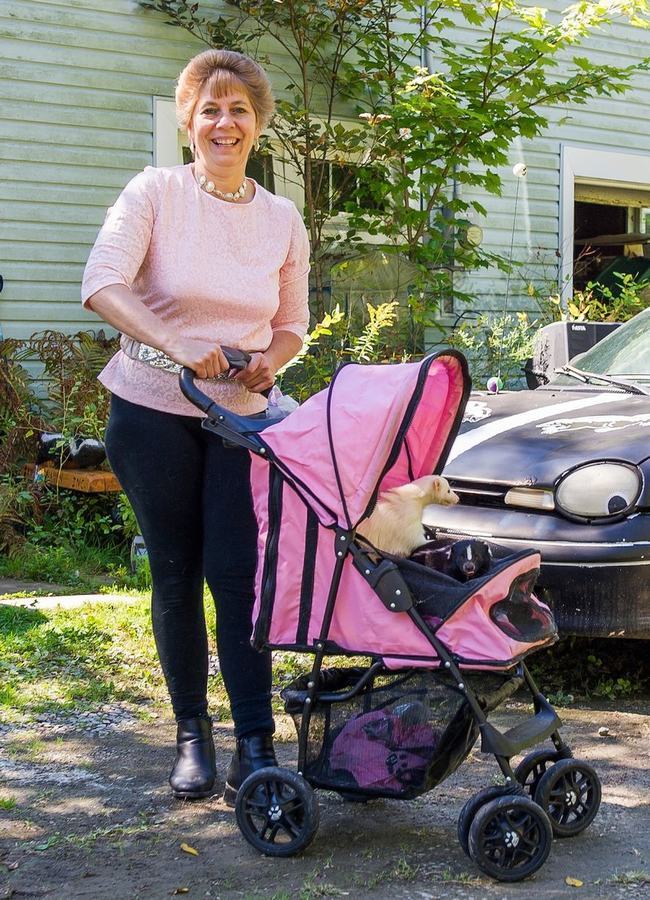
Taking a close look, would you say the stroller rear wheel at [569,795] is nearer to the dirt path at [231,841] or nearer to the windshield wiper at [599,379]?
the dirt path at [231,841]

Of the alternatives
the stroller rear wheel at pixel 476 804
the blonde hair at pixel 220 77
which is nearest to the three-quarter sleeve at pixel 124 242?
the blonde hair at pixel 220 77

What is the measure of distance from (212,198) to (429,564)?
3.98ft

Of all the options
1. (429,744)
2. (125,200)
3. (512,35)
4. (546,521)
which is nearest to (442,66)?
(512,35)

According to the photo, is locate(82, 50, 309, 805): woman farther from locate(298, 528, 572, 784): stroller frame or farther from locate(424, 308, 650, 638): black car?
locate(424, 308, 650, 638): black car

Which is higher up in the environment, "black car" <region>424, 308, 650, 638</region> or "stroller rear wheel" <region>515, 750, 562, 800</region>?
"black car" <region>424, 308, 650, 638</region>

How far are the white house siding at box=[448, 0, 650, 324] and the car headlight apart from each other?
19.9 feet

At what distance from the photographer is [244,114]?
3463 mm

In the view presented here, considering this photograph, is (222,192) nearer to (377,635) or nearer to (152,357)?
(152,357)

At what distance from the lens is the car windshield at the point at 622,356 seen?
5469 mm

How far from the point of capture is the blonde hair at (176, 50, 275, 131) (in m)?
3.43

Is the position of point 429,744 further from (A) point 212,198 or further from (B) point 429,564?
(A) point 212,198

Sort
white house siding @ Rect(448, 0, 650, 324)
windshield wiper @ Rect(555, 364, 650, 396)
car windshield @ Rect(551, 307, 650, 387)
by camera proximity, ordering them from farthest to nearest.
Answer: white house siding @ Rect(448, 0, 650, 324) < car windshield @ Rect(551, 307, 650, 387) < windshield wiper @ Rect(555, 364, 650, 396)

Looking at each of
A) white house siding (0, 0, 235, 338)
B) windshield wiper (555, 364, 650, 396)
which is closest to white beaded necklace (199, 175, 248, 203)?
windshield wiper (555, 364, 650, 396)

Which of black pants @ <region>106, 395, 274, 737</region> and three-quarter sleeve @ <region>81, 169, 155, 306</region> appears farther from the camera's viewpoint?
black pants @ <region>106, 395, 274, 737</region>
